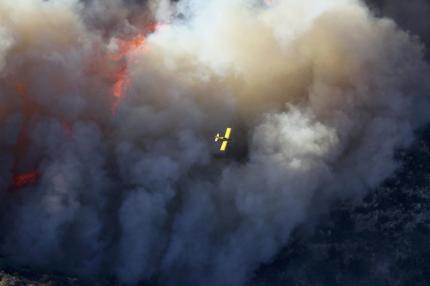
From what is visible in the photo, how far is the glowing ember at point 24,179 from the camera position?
86938 millimetres

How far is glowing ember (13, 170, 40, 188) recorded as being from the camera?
8694cm

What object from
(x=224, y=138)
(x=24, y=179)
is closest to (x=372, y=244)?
(x=224, y=138)

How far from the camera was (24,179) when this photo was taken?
286 feet

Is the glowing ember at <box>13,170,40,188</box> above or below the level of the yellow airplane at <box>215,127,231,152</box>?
below

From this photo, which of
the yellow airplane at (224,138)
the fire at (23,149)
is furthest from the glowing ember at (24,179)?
the yellow airplane at (224,138)

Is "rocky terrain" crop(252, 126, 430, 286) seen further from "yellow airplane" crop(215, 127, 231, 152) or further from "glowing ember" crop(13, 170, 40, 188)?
"glowing ember" crop(13, 170, 40, 188)

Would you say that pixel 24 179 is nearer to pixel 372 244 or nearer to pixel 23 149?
pixel 23 149

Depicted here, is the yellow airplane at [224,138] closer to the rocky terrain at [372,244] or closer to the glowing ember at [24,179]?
the rocky terrain at [372,244]

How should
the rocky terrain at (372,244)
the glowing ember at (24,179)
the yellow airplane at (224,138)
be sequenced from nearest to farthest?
the rocky terrain at (372,244), the yellow airplane at (224,138), the glowing ember at (24,179)

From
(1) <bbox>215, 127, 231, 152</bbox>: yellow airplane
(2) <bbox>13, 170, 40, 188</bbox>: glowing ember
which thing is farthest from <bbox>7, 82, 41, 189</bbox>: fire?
(1) <bbox>215, 127, 231, 152</bbox>: yellow airplane

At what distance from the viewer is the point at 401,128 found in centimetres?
9200

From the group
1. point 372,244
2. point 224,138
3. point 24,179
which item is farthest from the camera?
point 24,179

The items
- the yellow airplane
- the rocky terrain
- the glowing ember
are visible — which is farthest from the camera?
the glowing ember

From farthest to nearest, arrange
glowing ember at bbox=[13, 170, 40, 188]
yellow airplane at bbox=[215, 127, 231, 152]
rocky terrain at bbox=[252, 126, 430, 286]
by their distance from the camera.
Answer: glowing ember at bbox=[13, 170, 40, 188], yellow airplane at bbox=[215, 127, 231, 152], rocky terrain at bbox=[252, 126, 430, 286]
